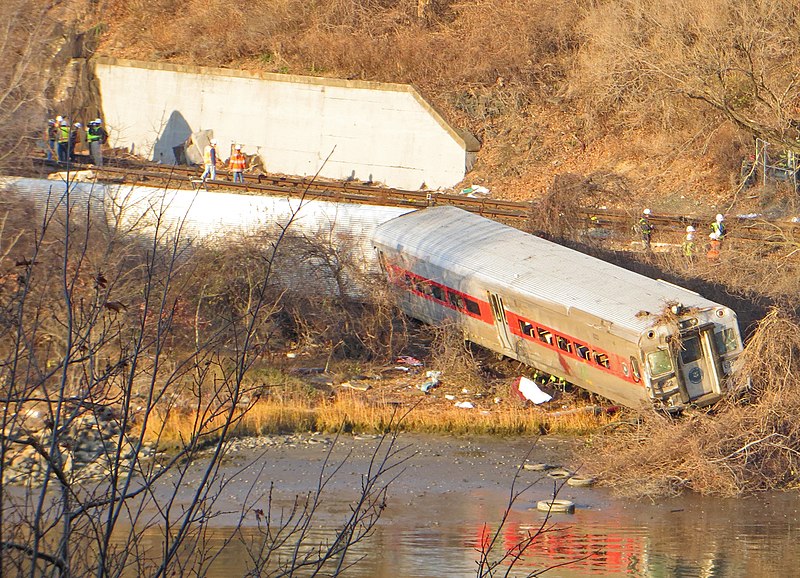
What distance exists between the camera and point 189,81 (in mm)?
39750

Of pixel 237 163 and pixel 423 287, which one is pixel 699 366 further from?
pixel 237 163

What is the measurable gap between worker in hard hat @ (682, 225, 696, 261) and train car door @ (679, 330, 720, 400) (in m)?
5.71

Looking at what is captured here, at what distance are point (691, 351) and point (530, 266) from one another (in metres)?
3.54

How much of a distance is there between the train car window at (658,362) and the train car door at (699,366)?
323 millimetres

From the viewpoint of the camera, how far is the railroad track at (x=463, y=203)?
83.6 feet

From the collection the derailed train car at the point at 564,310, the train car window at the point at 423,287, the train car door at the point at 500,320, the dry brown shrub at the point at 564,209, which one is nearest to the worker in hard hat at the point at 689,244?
the dry brown shrub at the point at 564,209

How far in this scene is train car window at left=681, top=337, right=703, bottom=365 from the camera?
17.6 meters

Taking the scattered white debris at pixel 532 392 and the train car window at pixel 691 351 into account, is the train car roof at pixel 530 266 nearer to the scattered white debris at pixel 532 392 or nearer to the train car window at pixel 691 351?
the train car window at pixel 691 351

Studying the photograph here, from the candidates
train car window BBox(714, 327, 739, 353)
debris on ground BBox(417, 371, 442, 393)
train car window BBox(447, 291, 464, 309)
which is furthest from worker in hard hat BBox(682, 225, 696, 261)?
debris on ground BBox(417, 371, 442, 393)

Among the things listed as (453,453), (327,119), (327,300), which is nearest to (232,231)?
(327,300)

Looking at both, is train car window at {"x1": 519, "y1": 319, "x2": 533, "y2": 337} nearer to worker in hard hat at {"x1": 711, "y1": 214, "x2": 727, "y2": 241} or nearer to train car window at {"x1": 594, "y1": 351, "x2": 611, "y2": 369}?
train car window at {"x1": 594, "y1": 351, "x2": 611, "y2": 369}

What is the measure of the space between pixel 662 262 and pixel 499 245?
4.04m

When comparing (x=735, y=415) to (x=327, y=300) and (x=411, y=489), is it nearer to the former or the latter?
(x=411, y=489)

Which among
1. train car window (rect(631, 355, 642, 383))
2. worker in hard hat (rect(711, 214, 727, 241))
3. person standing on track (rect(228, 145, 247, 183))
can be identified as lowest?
train car window (rect(631, 355, 642, 383))
